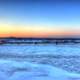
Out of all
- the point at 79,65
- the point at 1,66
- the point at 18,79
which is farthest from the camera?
the point at 79,65

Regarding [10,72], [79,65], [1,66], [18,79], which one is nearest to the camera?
[18,79]

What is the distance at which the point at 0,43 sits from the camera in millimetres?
4008

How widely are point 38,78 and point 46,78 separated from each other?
0.06 metres

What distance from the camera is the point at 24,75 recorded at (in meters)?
1.64

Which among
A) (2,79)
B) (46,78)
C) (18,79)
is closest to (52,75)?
(46,78)

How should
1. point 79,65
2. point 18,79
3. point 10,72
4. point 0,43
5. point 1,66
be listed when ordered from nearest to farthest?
point 18,79
point 10,72
point 1,66
point 79,65
point 0,43

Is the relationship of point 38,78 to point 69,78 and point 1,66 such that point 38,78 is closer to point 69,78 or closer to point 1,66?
point 69,78

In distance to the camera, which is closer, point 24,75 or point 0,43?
point 24,75

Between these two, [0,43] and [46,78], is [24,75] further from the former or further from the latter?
[0,43]

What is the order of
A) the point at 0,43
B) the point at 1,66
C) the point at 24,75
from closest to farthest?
the point at 24,75 → the point at 1,66 → the point at 0,43

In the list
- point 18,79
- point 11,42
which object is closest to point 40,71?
point 18,79

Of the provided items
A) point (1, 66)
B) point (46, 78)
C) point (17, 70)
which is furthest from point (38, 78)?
point (1, 66)

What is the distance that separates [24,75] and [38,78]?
5.7 inches

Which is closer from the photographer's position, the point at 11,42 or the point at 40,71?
the point at 40,71
